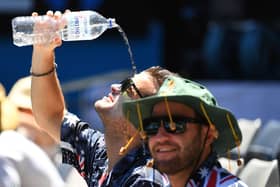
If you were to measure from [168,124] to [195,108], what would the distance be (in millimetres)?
121

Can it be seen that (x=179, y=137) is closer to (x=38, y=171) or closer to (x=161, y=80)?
(x=161, y=80)

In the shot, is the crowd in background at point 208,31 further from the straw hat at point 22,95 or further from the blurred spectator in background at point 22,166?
the blurred spectator in background at point 22,166

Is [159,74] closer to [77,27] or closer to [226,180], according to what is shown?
[77,27]

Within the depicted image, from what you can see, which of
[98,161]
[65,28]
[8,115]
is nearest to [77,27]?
[65,28]

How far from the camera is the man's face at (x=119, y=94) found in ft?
13.1

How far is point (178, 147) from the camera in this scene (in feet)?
12.2

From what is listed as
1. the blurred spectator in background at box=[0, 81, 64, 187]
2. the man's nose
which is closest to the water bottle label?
the man's nose

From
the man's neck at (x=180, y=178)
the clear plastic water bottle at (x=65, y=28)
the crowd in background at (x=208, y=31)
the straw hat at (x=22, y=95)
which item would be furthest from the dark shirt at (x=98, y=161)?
the crowd in background at (x=208, y=31)

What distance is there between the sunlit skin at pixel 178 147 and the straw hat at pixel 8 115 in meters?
1.82

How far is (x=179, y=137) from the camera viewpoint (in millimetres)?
3727

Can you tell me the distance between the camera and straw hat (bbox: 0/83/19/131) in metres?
5.45

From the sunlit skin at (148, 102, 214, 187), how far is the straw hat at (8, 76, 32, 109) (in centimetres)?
211

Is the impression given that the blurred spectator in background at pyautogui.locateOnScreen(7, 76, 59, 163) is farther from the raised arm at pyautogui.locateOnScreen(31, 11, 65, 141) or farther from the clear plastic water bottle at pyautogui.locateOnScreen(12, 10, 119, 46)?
the clear plastic water bottle at pyautogui.locateOnScreen(12, 10, 119, 46)

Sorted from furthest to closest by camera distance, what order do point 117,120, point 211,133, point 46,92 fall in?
point 46,92
point 117,120
point 211,133
